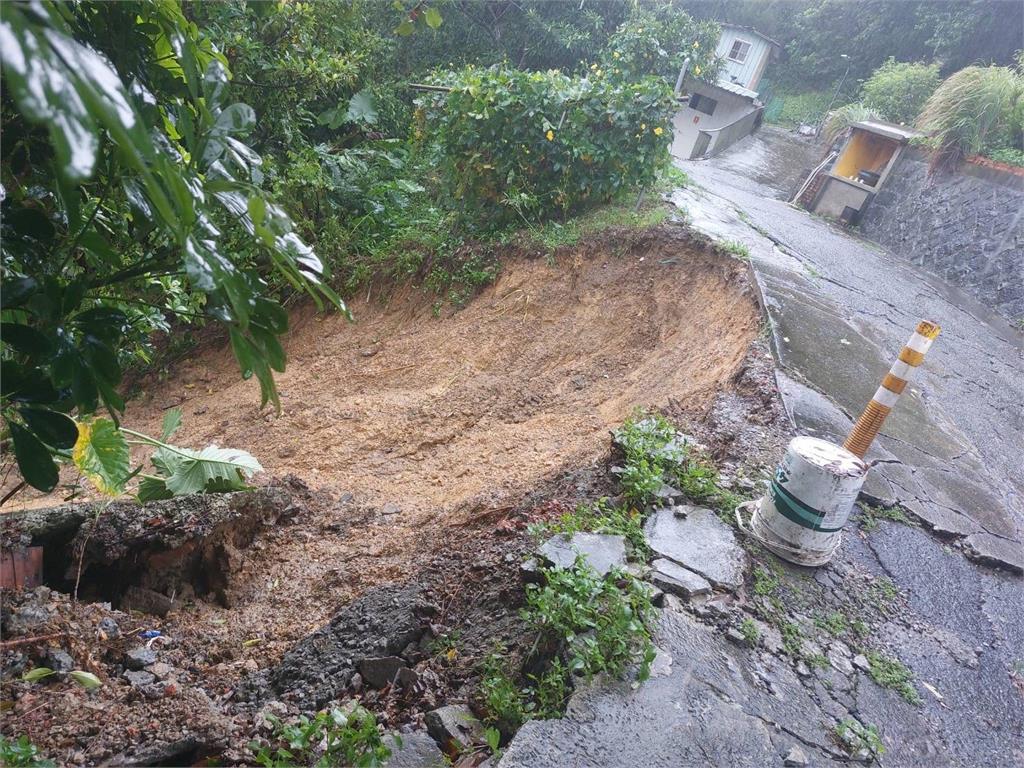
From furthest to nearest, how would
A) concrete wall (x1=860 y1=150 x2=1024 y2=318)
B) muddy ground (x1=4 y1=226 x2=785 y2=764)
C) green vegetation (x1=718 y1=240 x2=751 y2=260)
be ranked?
1. concrete wall (x1=860 y1=150 x2=1024 y2=318)
2. green vegetation (x1=718 y1=240 x2=751 y2=260)
3. muddy ground (x1=4 y1=226 x2=785 y2=764)

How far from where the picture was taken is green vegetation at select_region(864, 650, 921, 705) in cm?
256

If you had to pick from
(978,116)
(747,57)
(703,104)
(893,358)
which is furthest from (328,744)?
(747,57)

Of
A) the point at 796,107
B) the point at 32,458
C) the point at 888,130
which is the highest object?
the point at 32,458

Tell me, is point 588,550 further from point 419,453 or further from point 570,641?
point 419,453

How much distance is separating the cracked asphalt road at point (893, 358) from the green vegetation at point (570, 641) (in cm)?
209

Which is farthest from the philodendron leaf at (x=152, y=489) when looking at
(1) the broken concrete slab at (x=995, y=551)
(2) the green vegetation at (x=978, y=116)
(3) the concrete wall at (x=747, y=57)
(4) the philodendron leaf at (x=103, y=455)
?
(3) the concrete wall at (x=747, y=57)

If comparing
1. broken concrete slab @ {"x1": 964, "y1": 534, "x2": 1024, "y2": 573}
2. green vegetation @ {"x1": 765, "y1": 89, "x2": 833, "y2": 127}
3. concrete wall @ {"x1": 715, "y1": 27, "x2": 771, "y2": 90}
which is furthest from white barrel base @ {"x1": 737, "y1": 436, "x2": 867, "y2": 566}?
concrete wall @ {"x1": 715, "y1": 27, "x2": 771, "y2": 90}

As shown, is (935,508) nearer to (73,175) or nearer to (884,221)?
(73,175)

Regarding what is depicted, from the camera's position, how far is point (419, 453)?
504 cm

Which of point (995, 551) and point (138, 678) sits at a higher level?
point (995, 551)

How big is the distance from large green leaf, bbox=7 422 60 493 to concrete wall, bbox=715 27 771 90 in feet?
80.9

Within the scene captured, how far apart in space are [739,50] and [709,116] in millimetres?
2775

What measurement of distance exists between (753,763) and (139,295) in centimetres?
382

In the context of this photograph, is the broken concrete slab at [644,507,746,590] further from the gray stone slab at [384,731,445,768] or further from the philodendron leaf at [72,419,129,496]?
the philodendron leaf at [72,419,129,496]
